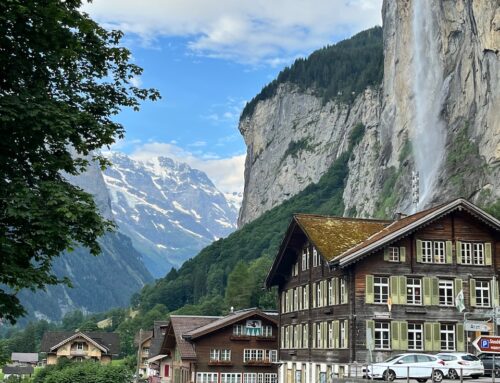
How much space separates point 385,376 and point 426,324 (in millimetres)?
11658

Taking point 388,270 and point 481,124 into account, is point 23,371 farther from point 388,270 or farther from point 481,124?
point 388,270

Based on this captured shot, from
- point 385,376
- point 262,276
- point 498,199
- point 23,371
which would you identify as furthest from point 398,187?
point 385,376

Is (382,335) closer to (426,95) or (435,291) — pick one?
(435,291)

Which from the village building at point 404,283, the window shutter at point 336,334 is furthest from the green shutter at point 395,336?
the window shutter at point 336,334

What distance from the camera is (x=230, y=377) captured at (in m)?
71.6

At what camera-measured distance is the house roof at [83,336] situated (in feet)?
444

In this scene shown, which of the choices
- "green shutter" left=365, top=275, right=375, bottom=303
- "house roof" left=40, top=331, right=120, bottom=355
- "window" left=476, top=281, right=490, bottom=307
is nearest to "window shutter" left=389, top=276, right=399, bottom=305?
"green shutter" left=365, top=275, right=375, bottom=303

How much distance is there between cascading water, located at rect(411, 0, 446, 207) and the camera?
151875mm

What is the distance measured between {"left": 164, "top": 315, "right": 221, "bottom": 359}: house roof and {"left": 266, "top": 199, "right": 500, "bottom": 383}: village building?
1811cm

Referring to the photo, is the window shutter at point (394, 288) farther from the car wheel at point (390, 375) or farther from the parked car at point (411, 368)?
the car wheel at point (390, 375)

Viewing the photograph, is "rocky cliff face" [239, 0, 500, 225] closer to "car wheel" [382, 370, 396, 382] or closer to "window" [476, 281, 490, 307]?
"window" [476, 281, 490, 307]

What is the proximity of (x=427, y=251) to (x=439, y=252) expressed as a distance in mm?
923

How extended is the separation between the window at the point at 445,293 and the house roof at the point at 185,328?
28.0 metres

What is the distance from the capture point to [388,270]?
5097cm
